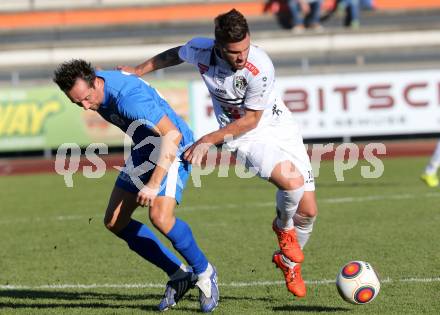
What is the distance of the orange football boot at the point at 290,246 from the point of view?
6.59 metres

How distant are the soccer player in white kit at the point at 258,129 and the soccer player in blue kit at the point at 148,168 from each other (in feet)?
0.87

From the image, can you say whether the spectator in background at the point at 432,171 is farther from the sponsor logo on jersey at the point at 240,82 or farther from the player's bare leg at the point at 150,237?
the sponsor logo on jersey at the point at 240,82

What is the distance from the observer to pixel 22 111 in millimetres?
19266

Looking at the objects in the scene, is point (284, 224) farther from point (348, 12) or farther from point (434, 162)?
point (348, 12)

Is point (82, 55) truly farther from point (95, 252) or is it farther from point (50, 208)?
point (95, 252)

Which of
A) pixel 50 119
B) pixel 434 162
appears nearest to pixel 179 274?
pixel 434 162

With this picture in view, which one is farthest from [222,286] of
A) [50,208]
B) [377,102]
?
[377,102]

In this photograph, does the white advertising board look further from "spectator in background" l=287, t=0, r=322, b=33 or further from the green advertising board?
"spectator in background" l=287, t=0, r=322, b=33

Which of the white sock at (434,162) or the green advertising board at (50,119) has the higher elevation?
the white sock at (434,162)

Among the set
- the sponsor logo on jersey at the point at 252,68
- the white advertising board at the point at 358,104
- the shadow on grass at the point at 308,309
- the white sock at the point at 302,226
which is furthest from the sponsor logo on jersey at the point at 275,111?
the white advertising board at the point at 358,104

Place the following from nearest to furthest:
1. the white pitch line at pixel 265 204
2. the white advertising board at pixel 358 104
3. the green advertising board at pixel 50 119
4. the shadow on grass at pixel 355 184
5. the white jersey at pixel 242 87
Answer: the white jersey at pixel 242 87 < the white pitch line at pixel 265 204 < the shadow on grass at pixel 355 184 < the white advertising board at pixel 358 104 < the green advertising board at pixel 50 119

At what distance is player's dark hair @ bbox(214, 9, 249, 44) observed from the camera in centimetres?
579

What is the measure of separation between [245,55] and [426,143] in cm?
1437

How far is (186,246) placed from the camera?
6336 mm
